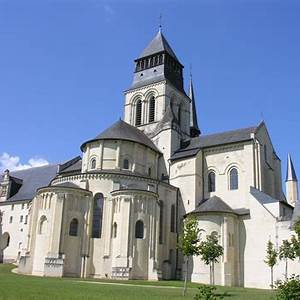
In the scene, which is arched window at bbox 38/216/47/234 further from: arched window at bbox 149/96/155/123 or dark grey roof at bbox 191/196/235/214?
arched window at bbox 149/96/155/123

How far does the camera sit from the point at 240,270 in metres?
43.0

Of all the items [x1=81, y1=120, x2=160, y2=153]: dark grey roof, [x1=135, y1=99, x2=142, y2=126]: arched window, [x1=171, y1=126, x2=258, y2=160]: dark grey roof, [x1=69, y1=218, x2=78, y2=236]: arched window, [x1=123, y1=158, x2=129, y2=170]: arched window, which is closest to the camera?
[x1=69, y1=218, x2=78, y2=236]: arched window

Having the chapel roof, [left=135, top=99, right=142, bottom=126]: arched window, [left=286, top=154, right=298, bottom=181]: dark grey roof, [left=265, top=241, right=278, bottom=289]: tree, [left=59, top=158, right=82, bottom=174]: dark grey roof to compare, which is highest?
[left=135, top=99, right=142, bottom=126]: arched window

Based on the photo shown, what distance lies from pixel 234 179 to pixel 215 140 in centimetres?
590

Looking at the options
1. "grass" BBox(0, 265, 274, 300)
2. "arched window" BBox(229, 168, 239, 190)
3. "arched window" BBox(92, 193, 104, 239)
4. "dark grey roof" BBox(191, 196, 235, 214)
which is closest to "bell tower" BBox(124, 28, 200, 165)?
"arched window" BBox(229, 168, 239, 190)

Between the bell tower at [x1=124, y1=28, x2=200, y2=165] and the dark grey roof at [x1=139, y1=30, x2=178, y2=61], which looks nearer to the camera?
the bell tower at [x1=124, y1=28, x2=200, y2=165]

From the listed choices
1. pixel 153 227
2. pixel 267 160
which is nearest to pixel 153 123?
pixel 267 160

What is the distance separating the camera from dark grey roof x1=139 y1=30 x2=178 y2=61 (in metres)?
63.9

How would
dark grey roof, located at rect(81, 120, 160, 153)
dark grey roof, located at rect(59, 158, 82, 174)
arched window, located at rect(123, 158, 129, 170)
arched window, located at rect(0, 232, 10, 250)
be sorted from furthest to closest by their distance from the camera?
arched window, located at rect(0, 232, 10, 250)
dark grey roof, located at rect(59, 158, 82, 174)
dark grey roof, located at rect(81, 120, 160, 153)
arched window, located at rect(123, 158, 129, 170)

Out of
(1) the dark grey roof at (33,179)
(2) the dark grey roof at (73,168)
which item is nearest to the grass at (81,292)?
(2) the dark grey roof at (73,168)

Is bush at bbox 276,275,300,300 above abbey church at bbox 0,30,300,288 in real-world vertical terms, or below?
below

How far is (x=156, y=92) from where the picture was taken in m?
61.1

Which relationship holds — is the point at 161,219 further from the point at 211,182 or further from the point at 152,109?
the point at 152,109

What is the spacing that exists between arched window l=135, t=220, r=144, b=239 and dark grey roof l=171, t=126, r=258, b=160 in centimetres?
1160
